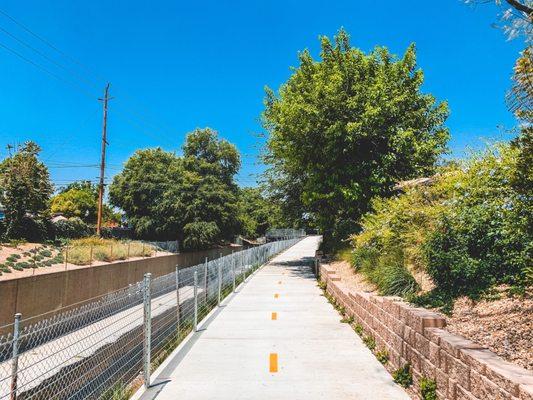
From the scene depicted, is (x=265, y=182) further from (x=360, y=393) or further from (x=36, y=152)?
(x=36, y=152)

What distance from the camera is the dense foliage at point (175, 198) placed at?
44.5m

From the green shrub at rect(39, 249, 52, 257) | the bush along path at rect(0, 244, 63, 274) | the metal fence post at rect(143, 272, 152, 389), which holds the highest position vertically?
the green shrub at rect(39, 249, 52, 257)

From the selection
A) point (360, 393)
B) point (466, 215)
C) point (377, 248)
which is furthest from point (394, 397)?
point (377, 248)

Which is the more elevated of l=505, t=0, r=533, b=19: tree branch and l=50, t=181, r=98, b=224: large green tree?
l=50, t=181, r=98, b=224: large green tree

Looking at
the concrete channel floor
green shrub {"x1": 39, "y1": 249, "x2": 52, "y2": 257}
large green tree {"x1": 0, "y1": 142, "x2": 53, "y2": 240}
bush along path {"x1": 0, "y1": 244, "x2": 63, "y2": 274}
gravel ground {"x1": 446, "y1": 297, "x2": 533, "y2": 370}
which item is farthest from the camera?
large green tree {"x1": 0, "y1": 142, "x2": 53, "y2": 240}

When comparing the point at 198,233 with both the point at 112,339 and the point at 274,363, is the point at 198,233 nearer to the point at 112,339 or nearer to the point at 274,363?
the point at 112,339

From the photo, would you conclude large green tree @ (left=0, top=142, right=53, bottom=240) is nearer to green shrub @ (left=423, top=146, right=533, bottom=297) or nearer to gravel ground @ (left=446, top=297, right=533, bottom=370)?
green shrub @ (left=423, top=146, right=533, bottom=297)

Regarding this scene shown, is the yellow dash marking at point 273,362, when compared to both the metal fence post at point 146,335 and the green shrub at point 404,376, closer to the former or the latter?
the green shrub at point 404,376

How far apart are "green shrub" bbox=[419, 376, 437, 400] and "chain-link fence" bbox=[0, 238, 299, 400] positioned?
12.1ft

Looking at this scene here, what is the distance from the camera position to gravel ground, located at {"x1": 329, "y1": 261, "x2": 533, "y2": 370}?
4867mm

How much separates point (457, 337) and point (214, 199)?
41175mm

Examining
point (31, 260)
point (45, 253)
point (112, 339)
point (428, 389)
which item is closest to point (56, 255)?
point (45, 253)

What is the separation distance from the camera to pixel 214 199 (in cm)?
4566

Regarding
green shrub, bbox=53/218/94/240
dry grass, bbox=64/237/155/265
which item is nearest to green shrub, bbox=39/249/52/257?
dry grass, bbox=64/237/155/265
